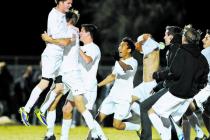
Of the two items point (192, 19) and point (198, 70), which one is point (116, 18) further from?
point (198, 70)

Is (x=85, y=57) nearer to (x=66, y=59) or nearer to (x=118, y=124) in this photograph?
(x=66, y=59)

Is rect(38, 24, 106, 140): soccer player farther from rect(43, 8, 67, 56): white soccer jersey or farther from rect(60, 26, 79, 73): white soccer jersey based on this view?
rect(43, 8, 67, 56): white soccer jersey

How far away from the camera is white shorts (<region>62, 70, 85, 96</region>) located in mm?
16047

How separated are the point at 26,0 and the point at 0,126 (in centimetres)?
2498

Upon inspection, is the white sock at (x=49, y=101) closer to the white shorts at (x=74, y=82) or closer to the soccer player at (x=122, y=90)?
the white shorts at (x=74, y=82)

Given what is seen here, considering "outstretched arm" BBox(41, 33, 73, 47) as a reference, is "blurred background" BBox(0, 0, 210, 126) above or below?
below

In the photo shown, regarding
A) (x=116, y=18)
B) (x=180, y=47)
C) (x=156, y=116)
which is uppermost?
(x=180, y=47)

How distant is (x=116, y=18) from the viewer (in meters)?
55.8

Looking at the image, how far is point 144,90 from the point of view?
17547mm

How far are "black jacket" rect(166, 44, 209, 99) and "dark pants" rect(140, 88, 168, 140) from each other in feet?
2.26

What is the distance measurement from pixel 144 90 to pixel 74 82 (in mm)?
1981

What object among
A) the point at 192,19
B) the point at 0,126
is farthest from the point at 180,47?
the point at 192,19

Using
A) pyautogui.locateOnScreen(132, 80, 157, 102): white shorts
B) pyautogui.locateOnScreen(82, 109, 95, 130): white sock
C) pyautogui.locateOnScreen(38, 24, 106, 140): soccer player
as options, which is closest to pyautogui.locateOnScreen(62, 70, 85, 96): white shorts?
pyautogui.locateOnScreen(38, 24, 106, 140): soccer player

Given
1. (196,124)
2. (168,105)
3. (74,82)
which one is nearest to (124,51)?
(74,82)
